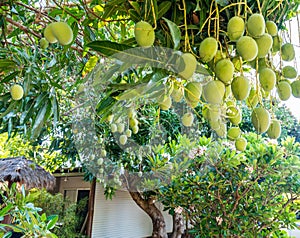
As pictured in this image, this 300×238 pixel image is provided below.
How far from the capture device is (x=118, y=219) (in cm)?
583

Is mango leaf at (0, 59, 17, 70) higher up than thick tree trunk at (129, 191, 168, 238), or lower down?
higher up

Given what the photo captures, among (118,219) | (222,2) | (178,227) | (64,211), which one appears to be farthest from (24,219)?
(118,219)

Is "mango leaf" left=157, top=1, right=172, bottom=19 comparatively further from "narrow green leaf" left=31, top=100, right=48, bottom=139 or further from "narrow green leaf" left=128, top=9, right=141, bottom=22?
"narrow green leaf" left=31, top=100, right=48, bottom=139

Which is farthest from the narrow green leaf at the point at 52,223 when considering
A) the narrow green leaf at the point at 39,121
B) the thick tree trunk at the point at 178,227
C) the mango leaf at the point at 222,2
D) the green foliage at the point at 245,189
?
the thick tree trunk at the point at 178,227

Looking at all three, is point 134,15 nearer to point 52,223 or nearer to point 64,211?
point 52,223

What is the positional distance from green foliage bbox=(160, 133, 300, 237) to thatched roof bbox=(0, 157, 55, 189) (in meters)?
2.49

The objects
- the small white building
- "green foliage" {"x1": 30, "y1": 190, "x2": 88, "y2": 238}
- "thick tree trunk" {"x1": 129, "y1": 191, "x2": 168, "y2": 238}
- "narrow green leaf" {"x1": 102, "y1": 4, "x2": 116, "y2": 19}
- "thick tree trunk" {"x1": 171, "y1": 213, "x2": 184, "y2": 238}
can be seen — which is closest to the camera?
"narrow green leaf" {"x1": 102, "y1": 4, "x2": 116, "y2": 19}

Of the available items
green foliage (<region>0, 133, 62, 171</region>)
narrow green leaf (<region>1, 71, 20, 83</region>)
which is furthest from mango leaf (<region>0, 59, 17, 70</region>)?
green foliage (<region>0, 133, 62, 171</region>)

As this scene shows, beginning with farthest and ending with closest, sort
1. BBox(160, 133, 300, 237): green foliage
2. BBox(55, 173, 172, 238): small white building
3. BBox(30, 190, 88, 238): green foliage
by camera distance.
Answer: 1. BBox(55, 173, 172, 238): small white building
2. BBox(30, 190, 88, 238): green foliage
3. BBox(160, 133, 300, 237): green foliage

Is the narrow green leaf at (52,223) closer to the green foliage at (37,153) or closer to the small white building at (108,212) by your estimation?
the green foliage at (37,153)

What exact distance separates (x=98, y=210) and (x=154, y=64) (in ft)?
17.7

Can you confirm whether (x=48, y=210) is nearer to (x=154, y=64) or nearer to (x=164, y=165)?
(x=164, y=165)

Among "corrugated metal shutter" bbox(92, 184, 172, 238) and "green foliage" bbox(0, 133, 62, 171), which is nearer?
"green foliage" bbox(0, 133, 62, 171)

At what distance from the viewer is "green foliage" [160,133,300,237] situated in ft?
7.48
